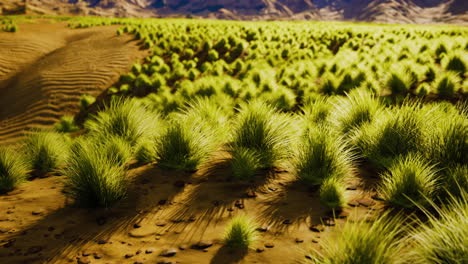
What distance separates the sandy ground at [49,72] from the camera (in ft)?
30.4

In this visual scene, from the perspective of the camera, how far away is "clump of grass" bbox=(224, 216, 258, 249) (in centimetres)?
206

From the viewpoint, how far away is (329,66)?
8961mm

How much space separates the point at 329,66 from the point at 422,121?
6.18m

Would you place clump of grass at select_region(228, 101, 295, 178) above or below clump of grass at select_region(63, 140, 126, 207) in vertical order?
above

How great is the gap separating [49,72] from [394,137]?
41.5ft

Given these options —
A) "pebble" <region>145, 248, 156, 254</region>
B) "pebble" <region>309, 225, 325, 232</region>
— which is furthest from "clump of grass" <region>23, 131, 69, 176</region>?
"pebble" <region>309, 225, 325, 232</region>

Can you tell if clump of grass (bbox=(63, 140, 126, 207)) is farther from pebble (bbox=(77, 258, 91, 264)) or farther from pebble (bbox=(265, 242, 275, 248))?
pebble (bbox=(265, 242, 275, 248))

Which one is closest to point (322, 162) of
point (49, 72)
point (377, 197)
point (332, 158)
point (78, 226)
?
point (332, 158)

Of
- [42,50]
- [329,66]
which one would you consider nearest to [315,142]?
[329,66]

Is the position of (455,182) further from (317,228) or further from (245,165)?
(245,165)

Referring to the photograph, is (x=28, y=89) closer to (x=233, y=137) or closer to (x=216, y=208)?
(x=233, y=137)

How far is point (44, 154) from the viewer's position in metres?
3.88

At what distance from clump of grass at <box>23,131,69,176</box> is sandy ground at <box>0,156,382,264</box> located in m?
0.65

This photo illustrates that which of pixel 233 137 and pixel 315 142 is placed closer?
pixel 315 142
